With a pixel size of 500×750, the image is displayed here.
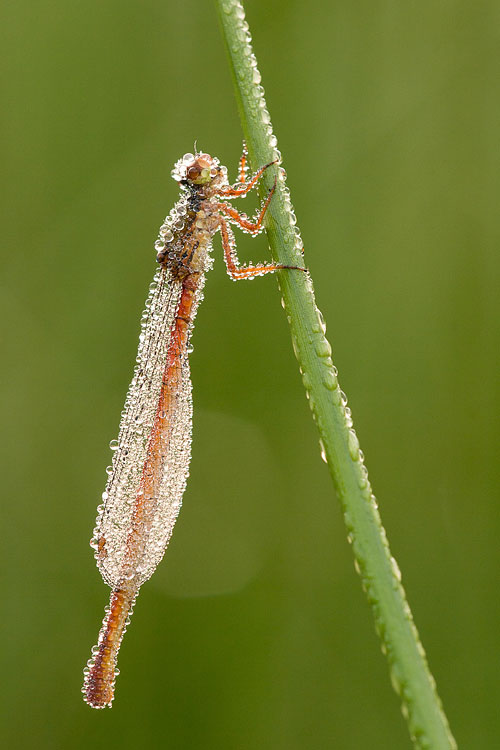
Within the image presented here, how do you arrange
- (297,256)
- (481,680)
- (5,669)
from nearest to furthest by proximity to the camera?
(297,256)
(481,680)
(5,669)

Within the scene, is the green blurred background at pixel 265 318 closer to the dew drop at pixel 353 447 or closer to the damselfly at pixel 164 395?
the damselfly at pixel 164 395

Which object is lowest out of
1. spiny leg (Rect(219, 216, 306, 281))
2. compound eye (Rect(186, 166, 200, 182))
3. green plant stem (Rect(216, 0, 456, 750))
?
green plant stem (Rect(216, 0, 456, 750))

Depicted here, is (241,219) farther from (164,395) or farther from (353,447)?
(353,447)

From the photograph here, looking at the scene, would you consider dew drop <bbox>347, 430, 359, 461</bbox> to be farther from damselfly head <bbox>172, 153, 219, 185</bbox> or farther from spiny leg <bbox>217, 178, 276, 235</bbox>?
damselfly head <bbox>172, 153, 219, 185</bbox>

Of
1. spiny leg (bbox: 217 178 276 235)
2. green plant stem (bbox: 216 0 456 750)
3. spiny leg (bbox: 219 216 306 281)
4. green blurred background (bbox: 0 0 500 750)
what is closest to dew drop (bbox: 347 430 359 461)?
green plant stem (bbox: 216 0 456 750)

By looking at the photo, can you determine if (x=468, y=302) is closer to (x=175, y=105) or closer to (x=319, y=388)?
(x=175, y=105)

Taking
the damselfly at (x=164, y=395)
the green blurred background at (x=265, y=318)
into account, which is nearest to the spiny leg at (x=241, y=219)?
the damselfly at (x=164, y=395)

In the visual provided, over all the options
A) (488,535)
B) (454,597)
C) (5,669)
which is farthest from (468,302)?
(5,669)
